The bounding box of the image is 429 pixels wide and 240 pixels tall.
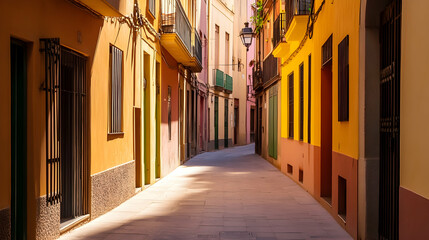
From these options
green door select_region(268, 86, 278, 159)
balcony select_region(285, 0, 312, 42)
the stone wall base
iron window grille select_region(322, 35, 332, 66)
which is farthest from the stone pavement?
green door select_region(268, 86, 278, 159)

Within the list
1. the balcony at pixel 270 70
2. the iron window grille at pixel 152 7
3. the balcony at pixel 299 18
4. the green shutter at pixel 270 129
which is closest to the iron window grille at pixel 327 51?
the balcony at pixel 299 18

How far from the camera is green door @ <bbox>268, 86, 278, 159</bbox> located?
18.8 metres

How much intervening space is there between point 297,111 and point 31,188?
8736mm

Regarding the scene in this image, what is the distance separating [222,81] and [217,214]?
2300 cm

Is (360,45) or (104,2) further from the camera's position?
(104,2)

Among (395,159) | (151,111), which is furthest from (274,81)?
(395,159)

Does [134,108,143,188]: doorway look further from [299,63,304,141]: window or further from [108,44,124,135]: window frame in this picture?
[299,63,304,141]: window

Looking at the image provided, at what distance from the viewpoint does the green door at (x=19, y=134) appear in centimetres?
585

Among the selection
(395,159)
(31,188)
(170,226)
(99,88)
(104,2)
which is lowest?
(170,226)

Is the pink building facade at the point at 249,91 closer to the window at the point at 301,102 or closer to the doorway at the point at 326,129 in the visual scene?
the window at the point at 301,102

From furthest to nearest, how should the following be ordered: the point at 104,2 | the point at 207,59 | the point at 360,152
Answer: the point at 207,59 < the point at 104,2 < the point at 360,152

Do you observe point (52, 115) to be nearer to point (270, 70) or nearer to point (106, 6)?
point (106, 6)

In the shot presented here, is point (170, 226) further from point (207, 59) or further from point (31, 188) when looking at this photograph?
point (207, 59)

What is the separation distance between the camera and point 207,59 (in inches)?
1133
